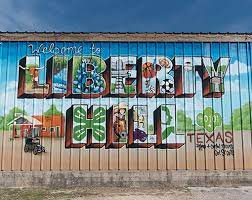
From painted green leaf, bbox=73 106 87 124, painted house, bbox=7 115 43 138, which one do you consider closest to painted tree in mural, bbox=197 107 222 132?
painted green leaf, bbox=73 106 87 124

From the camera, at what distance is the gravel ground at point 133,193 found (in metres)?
14.3

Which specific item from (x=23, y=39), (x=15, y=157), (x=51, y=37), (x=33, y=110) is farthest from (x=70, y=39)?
(x=15, y=157)

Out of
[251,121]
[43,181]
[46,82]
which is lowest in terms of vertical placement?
[43,181]

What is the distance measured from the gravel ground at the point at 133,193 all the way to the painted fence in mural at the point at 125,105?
133cm

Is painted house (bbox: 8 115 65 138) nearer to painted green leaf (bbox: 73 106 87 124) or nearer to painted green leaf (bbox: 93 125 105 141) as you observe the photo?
painted green leaf (bbox: 73 106 87 124)

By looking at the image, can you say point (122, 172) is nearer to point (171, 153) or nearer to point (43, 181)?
point (171, 153)

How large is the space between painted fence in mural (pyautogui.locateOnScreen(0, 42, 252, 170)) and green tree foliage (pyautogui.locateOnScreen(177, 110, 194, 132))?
44mm

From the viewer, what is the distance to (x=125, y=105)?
1752 cm

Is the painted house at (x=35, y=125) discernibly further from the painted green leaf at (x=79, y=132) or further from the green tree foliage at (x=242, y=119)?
the green tree foliage at (x=242, y=119)

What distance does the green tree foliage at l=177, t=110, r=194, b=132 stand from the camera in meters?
17.4

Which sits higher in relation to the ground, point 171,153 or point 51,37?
point 51,37

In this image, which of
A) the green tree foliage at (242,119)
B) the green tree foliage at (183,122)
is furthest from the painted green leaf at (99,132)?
the green tree foliage at (242,119)

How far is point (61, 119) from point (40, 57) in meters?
3.03

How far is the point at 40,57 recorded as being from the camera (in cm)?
1791
